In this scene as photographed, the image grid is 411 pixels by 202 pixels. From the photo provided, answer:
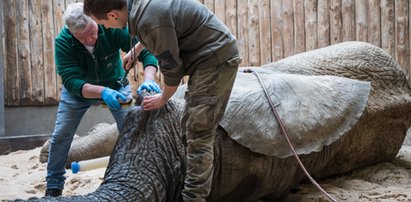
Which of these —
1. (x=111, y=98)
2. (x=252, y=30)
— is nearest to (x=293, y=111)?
(x=111, y=98)

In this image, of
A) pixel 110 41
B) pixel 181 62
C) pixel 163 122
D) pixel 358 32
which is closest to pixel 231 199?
pixel 163 122

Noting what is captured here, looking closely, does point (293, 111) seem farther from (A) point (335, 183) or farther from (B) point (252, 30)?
(B) point (252, 30)

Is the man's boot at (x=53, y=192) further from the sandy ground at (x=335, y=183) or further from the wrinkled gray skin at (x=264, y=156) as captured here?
the wrinkled gray skin at (x=264, y=156)

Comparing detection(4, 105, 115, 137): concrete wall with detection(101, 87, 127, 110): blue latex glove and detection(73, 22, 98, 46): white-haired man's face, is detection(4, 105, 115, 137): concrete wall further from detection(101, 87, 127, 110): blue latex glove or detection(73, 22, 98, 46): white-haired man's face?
detection(101, 87, 127, 110): blue latex glove

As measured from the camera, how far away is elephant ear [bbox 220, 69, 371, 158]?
3.45 meters

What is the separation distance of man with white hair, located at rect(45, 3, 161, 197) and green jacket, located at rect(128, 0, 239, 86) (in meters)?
0.88

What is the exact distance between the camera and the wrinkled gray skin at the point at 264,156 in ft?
Result: 10.2

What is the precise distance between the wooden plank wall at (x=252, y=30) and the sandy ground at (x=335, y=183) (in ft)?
7.98

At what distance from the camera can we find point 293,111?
144 inches

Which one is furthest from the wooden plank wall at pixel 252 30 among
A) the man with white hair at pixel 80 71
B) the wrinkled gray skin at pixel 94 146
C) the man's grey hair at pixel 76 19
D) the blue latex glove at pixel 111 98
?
the blue latex glove at pixel 111 98

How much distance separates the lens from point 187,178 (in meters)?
3.07

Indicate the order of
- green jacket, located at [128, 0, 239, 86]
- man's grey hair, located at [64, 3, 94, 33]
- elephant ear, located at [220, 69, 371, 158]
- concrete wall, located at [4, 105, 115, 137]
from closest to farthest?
green jacket, located at [128, 0, 239, 86]
elephant ear, located at [220, 69, 371, 158]
man's grey hair, located at [64, 3, 94, 33]
concrete wall, located at [4, 105, 115, 137]

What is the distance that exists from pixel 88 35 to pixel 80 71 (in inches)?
12.9

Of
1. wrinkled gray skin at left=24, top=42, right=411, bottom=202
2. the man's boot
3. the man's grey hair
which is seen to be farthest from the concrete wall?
the man's grey hair
